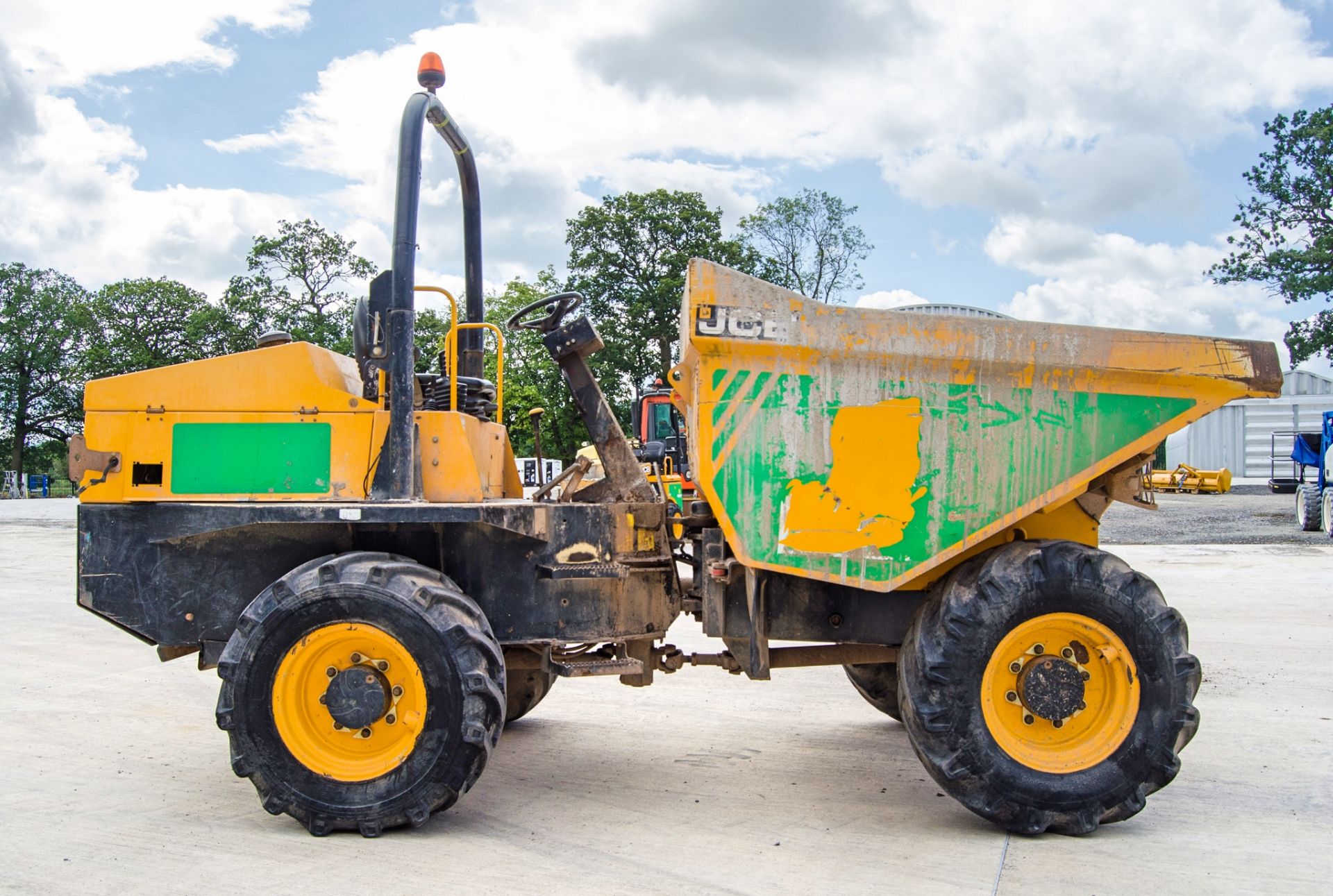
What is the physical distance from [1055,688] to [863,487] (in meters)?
1.18

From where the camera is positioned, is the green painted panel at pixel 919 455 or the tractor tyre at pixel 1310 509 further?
the tractor tyre at pixel 1310 509

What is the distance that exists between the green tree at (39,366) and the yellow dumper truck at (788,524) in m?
49.6

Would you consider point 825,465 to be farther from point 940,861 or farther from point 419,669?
point 419,669

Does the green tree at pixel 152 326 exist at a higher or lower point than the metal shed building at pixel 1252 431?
higher

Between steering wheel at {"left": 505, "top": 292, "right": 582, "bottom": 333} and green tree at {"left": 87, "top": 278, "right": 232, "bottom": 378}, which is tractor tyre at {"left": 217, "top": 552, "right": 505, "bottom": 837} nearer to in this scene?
steering wheel at {"left": 505, "top": 292, "right": 582, "bottom": 333}

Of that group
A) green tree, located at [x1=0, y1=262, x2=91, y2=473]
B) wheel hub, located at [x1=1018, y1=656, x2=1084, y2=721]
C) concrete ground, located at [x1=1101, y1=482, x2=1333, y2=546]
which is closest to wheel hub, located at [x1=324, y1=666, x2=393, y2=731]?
wheel hub, located at [x1=1018, y1=656, x2=1084, y2=721]

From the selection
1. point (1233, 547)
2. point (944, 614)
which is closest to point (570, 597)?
point (944, 614)

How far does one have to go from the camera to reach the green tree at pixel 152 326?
1710 inches

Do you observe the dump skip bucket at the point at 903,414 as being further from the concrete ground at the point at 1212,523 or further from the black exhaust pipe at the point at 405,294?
the concrete ground at the point at 1212,523

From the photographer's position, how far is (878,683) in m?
6.23

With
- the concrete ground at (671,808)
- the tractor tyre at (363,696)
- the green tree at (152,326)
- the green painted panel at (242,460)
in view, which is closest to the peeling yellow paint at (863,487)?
the concrete ground at (671,808)

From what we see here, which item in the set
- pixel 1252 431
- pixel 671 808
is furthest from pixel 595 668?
pixel 1252 431

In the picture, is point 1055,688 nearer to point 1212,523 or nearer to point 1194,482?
point 1212,523

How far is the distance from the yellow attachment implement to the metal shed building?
4298 millimetres
